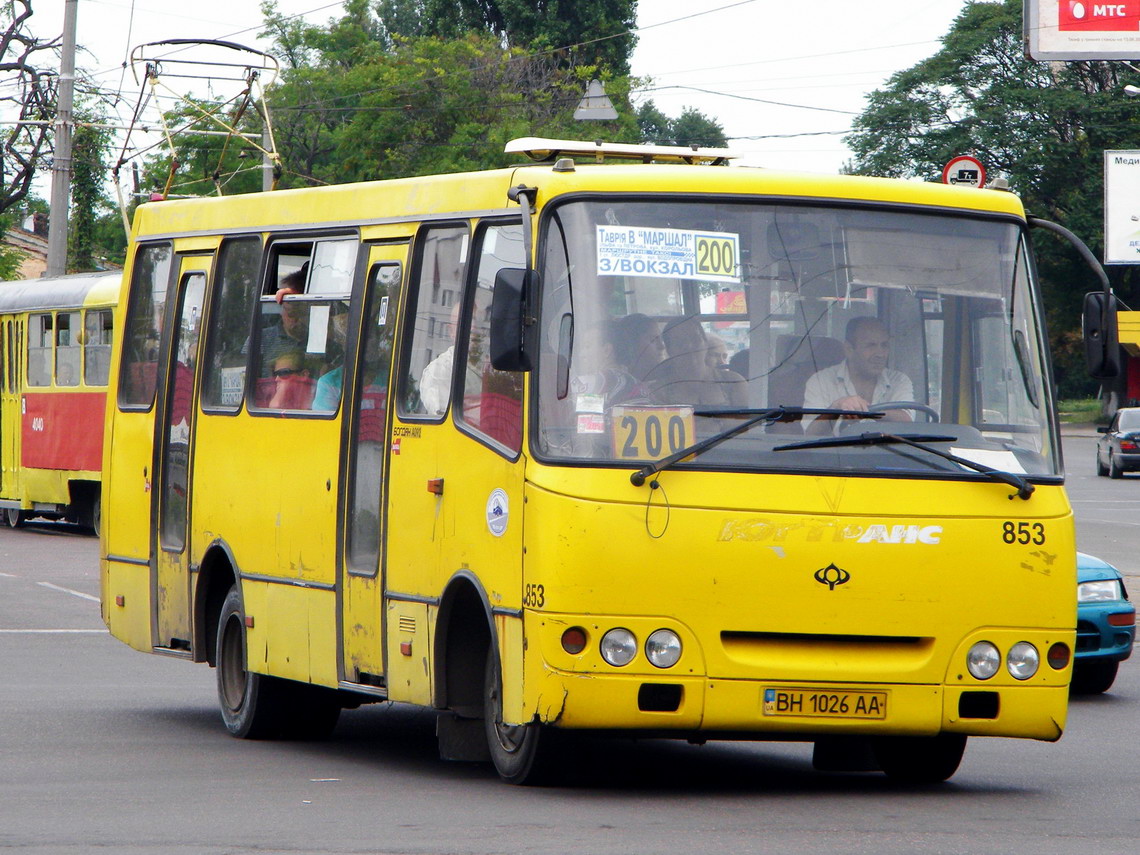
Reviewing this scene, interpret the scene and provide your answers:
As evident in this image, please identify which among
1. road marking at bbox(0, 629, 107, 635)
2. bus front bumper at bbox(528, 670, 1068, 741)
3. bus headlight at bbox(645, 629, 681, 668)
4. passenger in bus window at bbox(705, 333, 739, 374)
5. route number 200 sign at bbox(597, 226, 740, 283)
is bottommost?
road marking at bbox(0, 629, 107, 635)

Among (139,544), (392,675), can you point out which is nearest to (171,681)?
(139,544)

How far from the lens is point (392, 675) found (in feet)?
30.5

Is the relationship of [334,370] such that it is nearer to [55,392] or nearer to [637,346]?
[637,346]

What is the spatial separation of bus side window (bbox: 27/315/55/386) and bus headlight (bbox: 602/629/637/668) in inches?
864

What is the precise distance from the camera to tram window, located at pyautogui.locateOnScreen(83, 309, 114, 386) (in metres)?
27.3

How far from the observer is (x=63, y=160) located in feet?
114

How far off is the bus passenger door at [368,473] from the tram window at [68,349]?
18.9m

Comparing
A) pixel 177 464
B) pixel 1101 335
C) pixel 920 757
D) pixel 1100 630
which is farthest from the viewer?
pixel 1100 630

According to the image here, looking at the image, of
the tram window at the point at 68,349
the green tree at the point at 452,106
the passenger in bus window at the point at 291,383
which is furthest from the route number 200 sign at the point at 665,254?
the green tree at the point at 452,106

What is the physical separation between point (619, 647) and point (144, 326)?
5.34 meters

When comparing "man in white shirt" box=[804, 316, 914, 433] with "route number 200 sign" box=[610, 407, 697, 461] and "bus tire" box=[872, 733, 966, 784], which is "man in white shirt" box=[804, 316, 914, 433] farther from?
"bus tire" box=[872, 733, 966, 784]

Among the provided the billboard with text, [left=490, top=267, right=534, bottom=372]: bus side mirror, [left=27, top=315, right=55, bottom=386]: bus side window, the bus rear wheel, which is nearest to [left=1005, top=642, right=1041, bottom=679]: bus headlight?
[left=490, top=267, right=534, bottom=372]: bus side mirror

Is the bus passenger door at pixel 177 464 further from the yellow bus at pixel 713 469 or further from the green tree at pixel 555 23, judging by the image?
the green tree at pixel 555 23

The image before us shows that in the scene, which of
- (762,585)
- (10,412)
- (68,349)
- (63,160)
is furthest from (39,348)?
(762,585)
